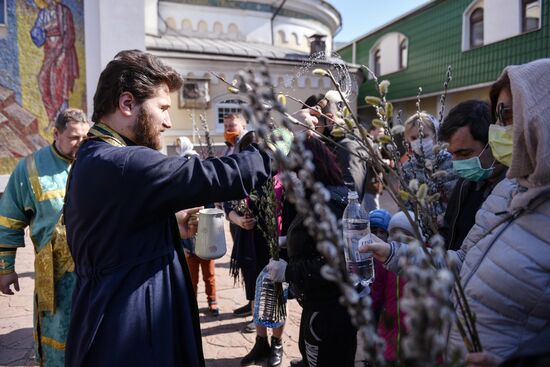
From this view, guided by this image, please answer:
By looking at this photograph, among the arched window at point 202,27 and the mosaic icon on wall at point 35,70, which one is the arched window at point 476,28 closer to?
the arched window at point 202,27

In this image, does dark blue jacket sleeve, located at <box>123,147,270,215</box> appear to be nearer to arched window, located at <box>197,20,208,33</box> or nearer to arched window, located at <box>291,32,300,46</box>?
arched window, located at <box>197,20,208,33</box>

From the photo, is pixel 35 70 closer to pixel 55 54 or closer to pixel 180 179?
pixel 55 54

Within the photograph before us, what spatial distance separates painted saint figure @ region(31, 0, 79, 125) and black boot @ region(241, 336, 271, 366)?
860 cm

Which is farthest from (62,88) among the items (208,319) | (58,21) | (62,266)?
(62,266)

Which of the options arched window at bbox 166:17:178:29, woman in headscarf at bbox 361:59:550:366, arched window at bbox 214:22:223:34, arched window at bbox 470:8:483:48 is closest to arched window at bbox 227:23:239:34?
arched window at bbox 214:22:223:34

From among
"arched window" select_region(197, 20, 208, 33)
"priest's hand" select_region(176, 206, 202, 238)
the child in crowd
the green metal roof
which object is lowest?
the child in crowd

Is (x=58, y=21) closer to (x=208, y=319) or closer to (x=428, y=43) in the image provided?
(x=208, y=319)

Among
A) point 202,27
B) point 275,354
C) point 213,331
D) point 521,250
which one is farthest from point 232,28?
point 521,250

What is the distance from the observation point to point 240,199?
5.82 ft

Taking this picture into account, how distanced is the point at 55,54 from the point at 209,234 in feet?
30.4

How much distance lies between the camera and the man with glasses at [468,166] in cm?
219

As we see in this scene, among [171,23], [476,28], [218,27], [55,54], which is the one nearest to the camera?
[55,54]

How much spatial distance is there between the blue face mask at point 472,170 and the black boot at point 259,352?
7.28ft

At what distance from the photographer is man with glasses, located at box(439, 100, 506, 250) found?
219 centimetres
